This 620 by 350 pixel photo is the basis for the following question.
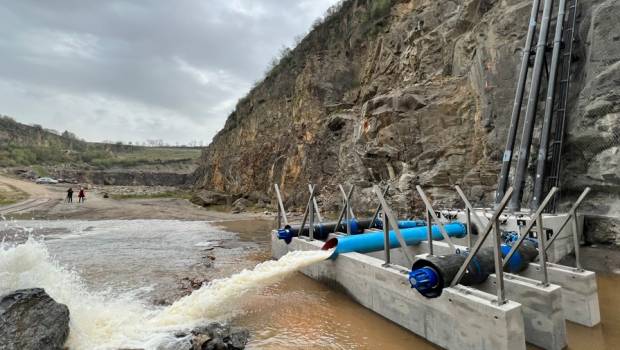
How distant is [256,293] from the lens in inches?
293

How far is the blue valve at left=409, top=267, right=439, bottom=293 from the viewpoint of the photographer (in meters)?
4.83

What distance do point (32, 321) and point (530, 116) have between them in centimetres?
1394

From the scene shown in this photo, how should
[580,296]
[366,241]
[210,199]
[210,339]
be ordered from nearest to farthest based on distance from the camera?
[210,339] → [580,296] → [366,241] → [210,199]

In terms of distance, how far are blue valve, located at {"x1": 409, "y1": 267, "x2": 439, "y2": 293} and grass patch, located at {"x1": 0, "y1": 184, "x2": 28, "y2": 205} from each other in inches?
1399

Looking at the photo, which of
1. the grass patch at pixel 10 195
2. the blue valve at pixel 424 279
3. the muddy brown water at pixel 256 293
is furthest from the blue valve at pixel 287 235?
the grass patch at pixel 10 195

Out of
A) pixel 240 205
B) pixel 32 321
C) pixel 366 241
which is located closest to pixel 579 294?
pixel 366 241

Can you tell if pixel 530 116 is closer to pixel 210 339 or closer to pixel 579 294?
pixel 579 294

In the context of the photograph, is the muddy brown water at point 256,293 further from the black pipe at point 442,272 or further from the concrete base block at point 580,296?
the black pipe at point 442,272

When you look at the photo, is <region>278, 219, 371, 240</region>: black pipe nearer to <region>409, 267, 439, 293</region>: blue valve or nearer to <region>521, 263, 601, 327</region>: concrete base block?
<region>409, 267, 439, 293</region>: blue valve

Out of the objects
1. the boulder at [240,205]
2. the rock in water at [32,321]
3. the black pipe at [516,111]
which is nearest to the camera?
the rock in water at [32,321]

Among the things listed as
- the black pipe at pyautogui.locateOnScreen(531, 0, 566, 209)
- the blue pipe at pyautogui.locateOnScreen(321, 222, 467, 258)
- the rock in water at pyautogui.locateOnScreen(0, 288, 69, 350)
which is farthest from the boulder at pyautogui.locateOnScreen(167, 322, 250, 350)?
the black pipe at pyautogui.locateOnScreen(531, 0, 566, 209)

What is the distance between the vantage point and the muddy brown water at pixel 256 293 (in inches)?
203

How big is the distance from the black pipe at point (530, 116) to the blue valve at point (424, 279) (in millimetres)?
7550

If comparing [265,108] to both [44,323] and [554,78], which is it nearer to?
[554,78]
